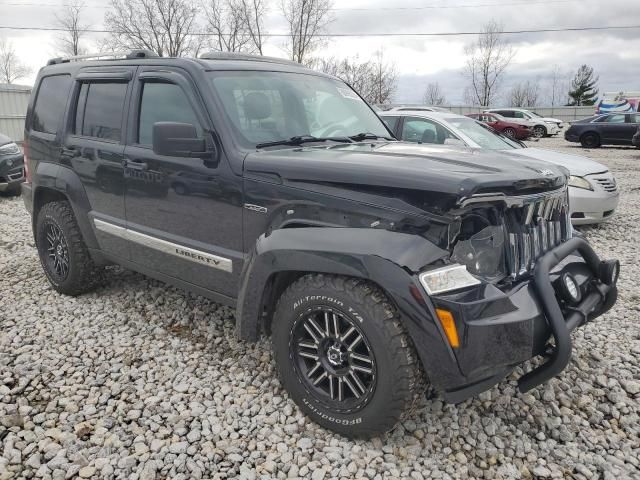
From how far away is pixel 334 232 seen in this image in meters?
2.49

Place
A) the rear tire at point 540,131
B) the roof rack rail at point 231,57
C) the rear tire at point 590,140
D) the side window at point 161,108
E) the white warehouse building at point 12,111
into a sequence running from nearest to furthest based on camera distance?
the side window at point 161,108
the roof rack rail at point 231,57
the white warehouse building at point 12,111
the rear tire at point 590,140
the rear tire at point 540,131

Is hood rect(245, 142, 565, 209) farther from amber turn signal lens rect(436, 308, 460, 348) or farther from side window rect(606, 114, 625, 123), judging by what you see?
side window rect(606, 114, 625, 123)

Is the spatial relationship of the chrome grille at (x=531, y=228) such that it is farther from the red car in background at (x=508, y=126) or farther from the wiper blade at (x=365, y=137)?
the red car in background at (x=508, y=126)

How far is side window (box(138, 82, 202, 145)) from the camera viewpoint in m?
3.34

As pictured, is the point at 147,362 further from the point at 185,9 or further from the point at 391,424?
the point at 185,9

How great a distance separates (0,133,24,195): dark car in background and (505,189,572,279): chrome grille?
9.60m

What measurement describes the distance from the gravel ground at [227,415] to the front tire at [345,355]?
20cm

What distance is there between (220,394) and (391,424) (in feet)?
3.70

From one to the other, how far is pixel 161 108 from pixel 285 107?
0.84m

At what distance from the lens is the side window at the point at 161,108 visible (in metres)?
3.34

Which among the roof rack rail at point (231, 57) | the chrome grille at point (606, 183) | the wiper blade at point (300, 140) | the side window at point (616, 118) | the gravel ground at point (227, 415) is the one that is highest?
the roof rack rail at point (231, 57)

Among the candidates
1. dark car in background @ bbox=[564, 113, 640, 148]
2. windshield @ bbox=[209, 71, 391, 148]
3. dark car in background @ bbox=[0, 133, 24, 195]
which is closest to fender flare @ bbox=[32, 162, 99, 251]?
windshield @ bbox=[209, 71, 391, 148]

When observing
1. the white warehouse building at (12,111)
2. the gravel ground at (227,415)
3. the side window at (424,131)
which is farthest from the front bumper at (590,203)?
the white warehouse building at (12,111)

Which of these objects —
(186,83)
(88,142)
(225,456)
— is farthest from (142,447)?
(88,142)
